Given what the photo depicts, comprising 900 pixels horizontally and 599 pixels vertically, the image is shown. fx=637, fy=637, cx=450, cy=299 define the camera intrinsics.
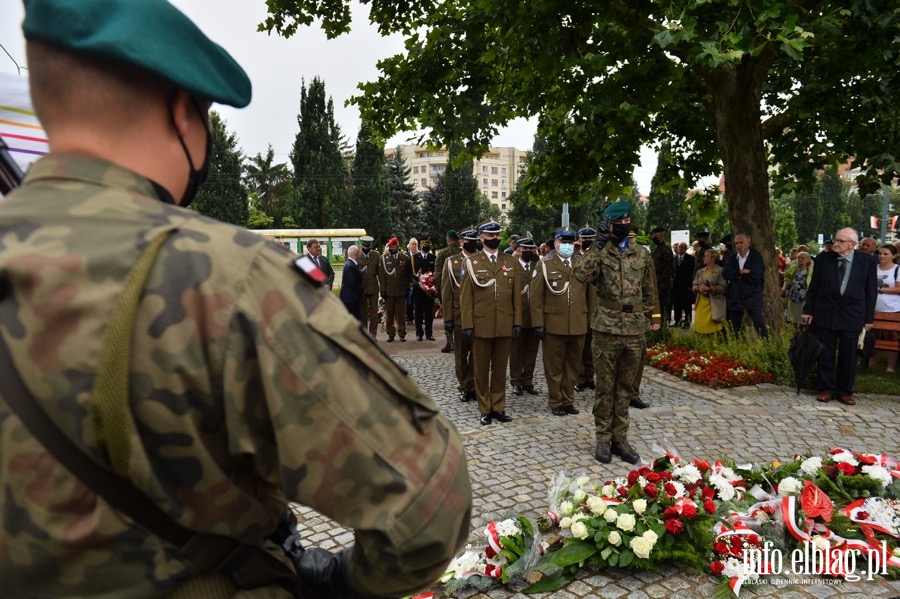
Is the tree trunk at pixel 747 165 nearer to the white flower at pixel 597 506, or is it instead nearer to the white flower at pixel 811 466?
the white flower at pixel 811 466

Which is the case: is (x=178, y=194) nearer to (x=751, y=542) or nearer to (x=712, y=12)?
(x=751, y=542)

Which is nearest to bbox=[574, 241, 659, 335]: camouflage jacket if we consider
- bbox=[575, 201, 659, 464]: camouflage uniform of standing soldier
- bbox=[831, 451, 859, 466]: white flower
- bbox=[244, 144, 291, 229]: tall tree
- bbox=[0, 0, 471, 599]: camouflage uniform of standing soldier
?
bbox=[575, 201, 659, 464]: camouflage uniform of standing soldier

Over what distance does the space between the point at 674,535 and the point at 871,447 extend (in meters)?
3.31

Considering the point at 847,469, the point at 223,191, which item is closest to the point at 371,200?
the point at 223,191

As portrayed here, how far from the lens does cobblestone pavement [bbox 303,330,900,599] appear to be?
338 centimetres

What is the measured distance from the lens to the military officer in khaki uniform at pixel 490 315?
6898mm

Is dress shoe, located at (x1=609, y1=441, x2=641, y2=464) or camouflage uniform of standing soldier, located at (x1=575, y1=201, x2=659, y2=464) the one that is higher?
camouflage uniform of standing soldier, located at (x1=575, y1=201, x2=659, y2=464)

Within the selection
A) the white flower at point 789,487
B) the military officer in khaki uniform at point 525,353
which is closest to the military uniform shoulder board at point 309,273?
the white flower at point 789,487

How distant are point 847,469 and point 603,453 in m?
1.84

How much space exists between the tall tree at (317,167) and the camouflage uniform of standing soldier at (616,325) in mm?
42364

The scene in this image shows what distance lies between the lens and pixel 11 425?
36.2 inches

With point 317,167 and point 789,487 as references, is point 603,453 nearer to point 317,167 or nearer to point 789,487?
point 789,487

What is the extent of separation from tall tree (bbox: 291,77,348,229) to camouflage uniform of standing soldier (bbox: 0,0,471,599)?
152ft

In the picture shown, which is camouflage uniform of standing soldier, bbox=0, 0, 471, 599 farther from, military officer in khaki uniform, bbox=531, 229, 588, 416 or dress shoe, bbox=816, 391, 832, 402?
dress shoe, bbox=816, 391, 832, 402
